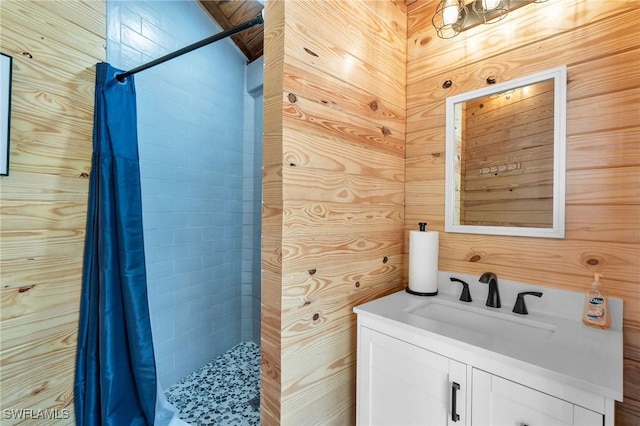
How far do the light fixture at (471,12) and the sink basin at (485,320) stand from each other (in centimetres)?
126

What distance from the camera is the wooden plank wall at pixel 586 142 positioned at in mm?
944

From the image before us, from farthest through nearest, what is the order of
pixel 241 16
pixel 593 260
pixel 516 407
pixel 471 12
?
pixel 241 16 < pixel 471 12 < pixel 593 260 < pixel 516 407

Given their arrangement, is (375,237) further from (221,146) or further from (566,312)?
(221,146)

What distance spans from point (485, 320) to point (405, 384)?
0.42 m

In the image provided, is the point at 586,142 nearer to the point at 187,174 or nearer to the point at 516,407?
the point at 516,407

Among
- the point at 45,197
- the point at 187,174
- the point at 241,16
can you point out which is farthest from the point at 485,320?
the point at 241,16

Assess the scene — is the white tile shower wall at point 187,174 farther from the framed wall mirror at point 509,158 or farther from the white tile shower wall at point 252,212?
the framed wall mirror at point 509,158

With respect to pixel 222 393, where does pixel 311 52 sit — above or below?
above

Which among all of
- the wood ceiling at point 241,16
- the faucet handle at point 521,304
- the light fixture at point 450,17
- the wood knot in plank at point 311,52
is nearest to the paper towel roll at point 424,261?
the faucet handle at point 521,304

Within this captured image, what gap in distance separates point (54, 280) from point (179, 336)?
0.98 m

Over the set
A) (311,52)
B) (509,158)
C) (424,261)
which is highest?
(311,52)

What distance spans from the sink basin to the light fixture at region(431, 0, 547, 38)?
4.13 feet

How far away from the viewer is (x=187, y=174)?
2002 mm

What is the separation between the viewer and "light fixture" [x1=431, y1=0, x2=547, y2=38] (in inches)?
46.2
